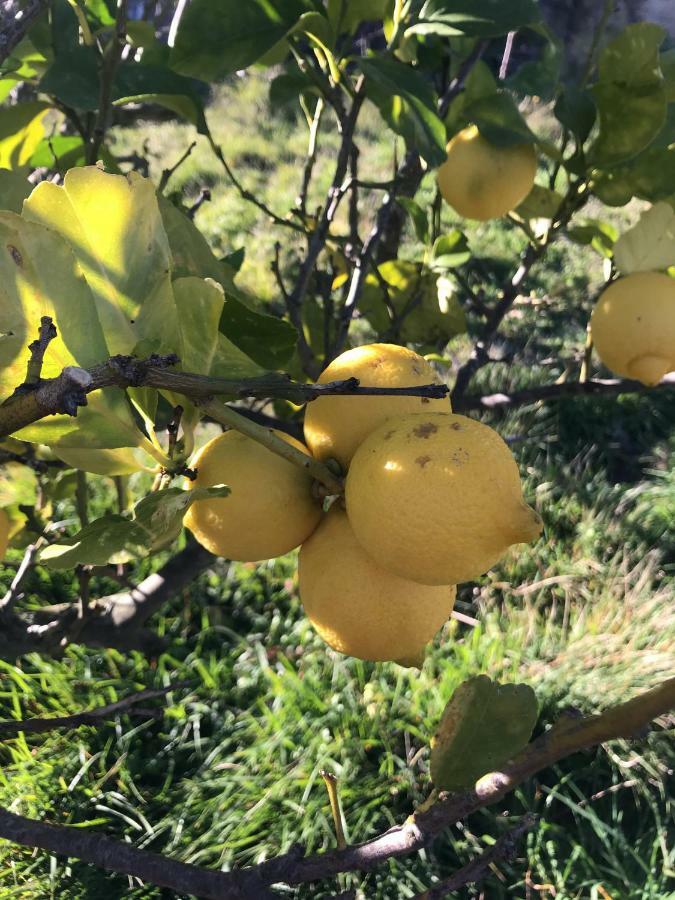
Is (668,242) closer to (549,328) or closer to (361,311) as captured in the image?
(361,311)

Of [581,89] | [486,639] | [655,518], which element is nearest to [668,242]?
[581,89]

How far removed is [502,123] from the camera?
928 millimetres

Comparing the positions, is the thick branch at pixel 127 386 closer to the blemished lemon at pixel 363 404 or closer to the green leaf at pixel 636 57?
the blemished lemon at pixel 363 404

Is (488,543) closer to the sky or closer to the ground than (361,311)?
closer to the ground

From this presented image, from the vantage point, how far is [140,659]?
1.65 m

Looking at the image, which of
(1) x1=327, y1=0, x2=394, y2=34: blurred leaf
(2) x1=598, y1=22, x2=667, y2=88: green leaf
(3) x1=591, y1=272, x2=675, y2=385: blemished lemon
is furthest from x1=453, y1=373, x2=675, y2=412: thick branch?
(1) x1=327, y1=0, x2=394, y2=34: blurred leaf

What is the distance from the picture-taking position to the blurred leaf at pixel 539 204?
113 cm

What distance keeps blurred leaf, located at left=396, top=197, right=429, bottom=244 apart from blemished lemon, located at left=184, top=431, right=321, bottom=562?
0.70m

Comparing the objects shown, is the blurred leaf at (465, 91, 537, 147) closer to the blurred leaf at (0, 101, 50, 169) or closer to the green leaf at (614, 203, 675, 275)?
the green leaf at (614, 203, 675, 275)

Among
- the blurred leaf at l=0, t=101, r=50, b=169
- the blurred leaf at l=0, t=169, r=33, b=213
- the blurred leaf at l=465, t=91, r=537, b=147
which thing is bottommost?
the blurred leaf at l=0, t=169, r=33, b=213

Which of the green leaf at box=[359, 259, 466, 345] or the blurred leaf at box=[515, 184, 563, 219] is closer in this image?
the blurred leaf at box=[515, 184, 563, 219]

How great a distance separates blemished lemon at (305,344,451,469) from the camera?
0.50m

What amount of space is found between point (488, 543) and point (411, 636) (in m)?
0.13

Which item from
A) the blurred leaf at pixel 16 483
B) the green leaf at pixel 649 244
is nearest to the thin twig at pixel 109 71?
the blurred leaf at pixel 16 483
